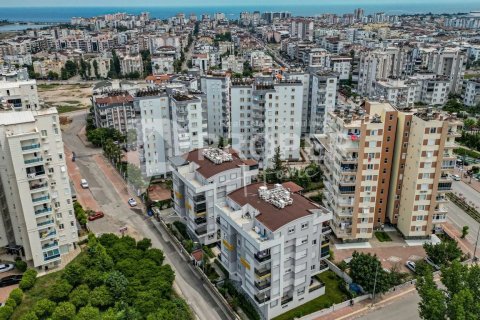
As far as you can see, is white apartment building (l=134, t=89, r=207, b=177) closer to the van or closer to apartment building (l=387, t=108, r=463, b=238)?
the van

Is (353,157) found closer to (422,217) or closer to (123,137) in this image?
(422,217)

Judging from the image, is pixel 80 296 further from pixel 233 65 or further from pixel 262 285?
pixel 233 65

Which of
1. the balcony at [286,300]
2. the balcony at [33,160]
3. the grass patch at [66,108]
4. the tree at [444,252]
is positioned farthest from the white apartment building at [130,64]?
the tree at [444,252]

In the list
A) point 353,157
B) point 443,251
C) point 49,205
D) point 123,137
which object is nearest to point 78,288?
point 49,205

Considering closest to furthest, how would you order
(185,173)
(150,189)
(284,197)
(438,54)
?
(284,197)
(185,173)
(150,189)
(438,54)

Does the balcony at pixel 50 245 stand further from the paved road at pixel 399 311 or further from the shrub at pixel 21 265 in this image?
the paved road at pixel 399 311

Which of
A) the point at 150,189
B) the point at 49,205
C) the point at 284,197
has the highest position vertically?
the point at 284,197

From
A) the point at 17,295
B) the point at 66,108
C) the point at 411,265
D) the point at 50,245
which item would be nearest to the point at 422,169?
the point at 411,265
